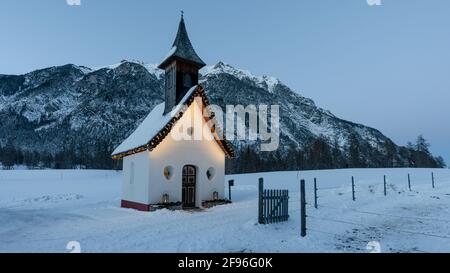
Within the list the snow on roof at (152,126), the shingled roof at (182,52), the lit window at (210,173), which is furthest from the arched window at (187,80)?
the lit window at (210,173)

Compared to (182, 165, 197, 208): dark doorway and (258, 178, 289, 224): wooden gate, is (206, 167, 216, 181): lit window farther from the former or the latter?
(258, 178, 289, 224): wooden gate

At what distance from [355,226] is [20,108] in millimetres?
226287

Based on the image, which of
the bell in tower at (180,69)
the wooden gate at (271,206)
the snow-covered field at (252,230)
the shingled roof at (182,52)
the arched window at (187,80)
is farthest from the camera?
the arched window at (187,80)

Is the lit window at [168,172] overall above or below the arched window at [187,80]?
below

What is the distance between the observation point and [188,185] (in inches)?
818

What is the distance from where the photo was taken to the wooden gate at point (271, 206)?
41.2ft

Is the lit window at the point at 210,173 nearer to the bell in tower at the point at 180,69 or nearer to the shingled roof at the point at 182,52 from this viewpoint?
the bell in tower at the point at 180,69

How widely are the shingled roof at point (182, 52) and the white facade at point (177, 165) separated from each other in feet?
11.2

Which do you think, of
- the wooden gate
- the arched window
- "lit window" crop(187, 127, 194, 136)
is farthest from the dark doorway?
the wooden gate

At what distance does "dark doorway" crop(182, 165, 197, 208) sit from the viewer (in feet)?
67.6

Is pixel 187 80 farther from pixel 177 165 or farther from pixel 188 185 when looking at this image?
pixel 188 185

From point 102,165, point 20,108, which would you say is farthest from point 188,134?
point 20,108
